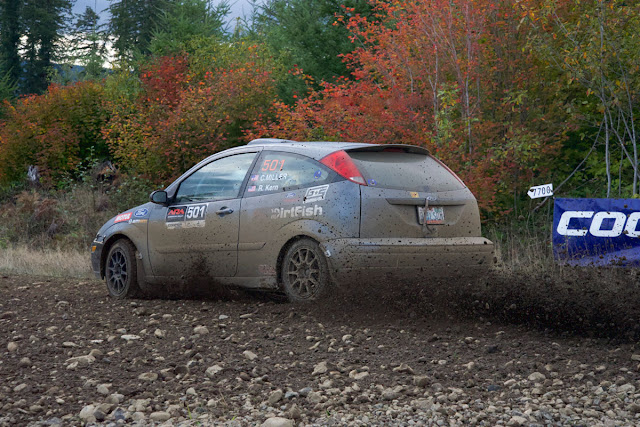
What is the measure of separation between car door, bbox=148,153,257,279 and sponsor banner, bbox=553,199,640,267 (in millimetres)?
4891

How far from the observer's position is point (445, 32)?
12562 millimetres

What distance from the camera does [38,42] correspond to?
45.2 m

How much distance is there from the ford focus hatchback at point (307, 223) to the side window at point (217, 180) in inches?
0.5

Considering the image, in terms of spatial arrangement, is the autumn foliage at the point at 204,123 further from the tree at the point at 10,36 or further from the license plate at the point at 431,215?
the tree at the point at 10,36

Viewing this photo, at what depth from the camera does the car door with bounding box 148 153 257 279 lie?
7719mm

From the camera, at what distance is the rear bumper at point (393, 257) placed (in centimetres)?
650

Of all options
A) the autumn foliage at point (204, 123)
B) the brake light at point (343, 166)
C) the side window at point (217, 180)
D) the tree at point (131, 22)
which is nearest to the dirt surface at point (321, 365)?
the brake light at point (343, 166)

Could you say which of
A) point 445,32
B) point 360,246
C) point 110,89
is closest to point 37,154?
point 110,89

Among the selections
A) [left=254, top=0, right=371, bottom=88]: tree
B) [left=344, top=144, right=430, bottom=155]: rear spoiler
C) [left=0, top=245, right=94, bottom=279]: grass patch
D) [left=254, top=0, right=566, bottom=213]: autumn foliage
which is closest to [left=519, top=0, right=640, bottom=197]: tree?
[left=254, top=0, right=566, bottom=213]: autumn foliage

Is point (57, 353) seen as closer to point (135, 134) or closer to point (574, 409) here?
point (574, 409)

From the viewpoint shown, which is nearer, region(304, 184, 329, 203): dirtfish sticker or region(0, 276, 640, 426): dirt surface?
region(0, 276, 640, 426): dirt surface

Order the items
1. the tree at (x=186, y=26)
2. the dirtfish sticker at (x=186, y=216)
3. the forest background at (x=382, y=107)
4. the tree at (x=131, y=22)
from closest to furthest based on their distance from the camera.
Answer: the dirtfish sticker at (x=186, y=216), the forest background at (x=382, y=107), the tree at (x=186, y=26), the tree at (x=131, y=22)

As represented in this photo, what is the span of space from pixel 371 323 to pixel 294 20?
2022cm

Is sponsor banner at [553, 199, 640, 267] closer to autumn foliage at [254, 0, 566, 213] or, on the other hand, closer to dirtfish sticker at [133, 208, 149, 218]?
autumn foliage at [254, 0, 566, 213]
